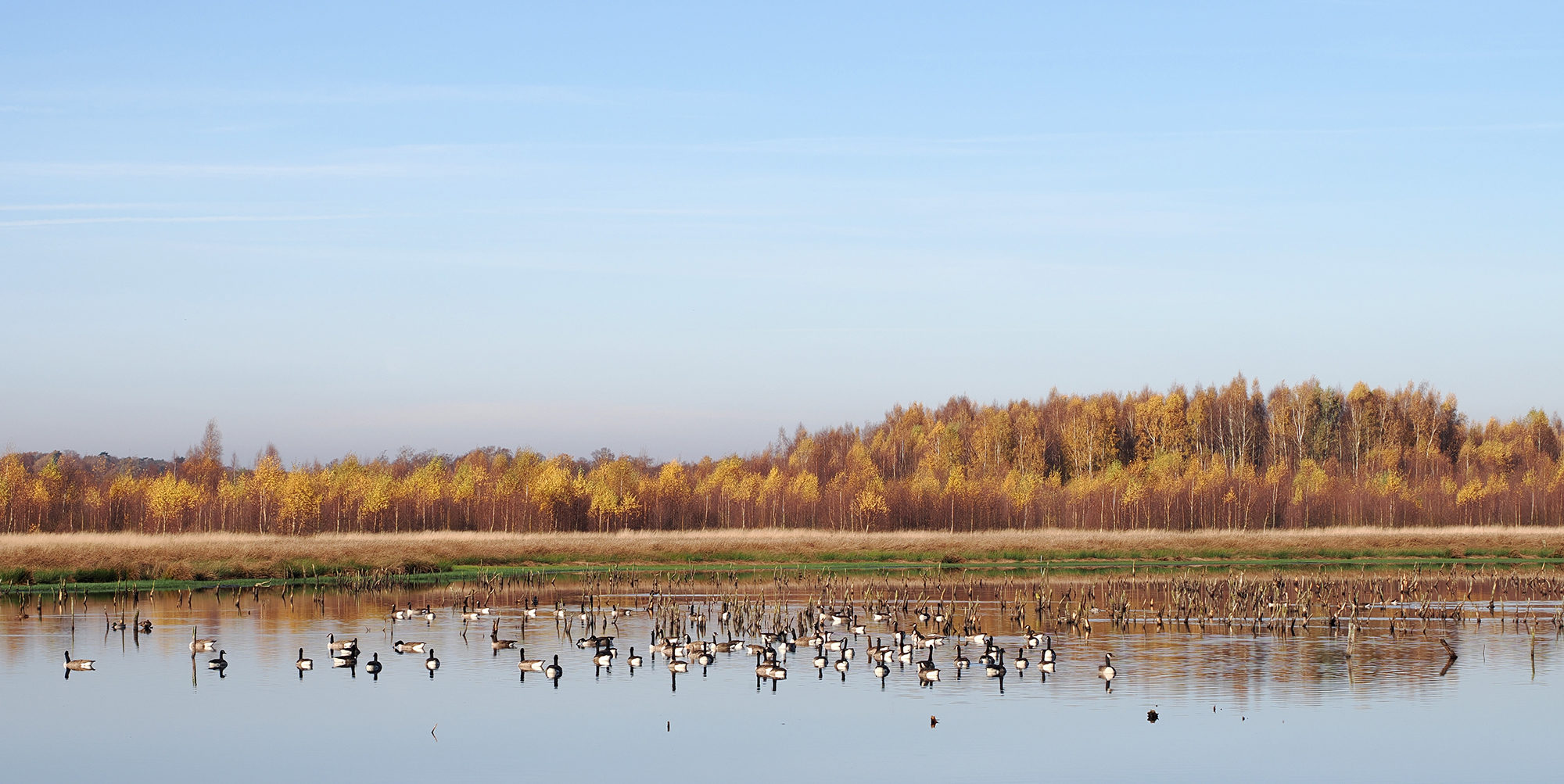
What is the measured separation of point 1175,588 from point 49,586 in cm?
3870

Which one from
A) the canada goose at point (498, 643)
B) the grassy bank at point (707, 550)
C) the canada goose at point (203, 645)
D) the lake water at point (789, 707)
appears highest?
the grassy bank at point (707, 550)

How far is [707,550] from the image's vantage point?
230ft

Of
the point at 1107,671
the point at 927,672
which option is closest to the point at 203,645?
the point at 927,672

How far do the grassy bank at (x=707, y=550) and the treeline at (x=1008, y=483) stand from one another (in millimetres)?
14859

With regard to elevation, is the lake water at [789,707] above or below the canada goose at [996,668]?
below

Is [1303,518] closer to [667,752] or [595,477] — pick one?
[595,477]

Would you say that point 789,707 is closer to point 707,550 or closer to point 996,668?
point 996,668

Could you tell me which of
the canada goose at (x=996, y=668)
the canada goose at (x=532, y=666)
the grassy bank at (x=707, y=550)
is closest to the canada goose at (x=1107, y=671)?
the canada goose at (x=996, y=668)

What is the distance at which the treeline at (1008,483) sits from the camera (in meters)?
95.9

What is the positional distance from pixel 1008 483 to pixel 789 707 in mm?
87692

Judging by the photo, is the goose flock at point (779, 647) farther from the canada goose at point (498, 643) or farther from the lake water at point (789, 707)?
the lake water at point (789, 707)

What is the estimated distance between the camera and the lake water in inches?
838

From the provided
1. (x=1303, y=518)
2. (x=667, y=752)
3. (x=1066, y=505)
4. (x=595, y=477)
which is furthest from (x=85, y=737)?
(x=595, y=477)

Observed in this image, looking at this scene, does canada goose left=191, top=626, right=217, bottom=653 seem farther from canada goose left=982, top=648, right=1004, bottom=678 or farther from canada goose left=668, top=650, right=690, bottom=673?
canada goose left=982, top=648, right=1004, bottom=678
